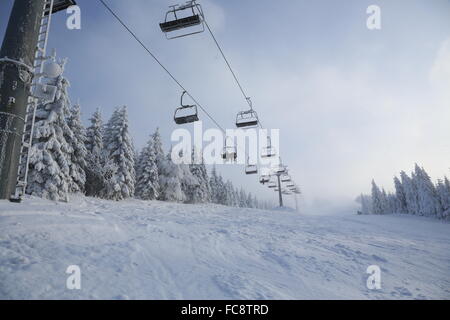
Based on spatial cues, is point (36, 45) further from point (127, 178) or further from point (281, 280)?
point (127, 178)

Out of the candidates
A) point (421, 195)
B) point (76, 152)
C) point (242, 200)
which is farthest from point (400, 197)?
point (76, 152)

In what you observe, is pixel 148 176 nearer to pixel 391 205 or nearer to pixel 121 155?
pixel 121 155

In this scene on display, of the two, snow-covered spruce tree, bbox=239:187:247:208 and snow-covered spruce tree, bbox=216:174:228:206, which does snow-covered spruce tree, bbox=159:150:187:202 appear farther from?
snow-covered spruce tree, bbox=239:187:247:208

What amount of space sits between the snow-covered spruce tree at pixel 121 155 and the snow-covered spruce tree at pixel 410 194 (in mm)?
71657

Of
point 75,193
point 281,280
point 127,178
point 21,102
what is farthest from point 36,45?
point 127,178

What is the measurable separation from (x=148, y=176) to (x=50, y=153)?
1641cm

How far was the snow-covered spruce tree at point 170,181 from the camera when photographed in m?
36.4

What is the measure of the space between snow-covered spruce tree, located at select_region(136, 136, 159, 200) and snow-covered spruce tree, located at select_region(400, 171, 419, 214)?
67.8 m

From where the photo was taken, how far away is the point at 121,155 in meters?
28.9

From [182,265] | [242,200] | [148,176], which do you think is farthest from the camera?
[242,200]

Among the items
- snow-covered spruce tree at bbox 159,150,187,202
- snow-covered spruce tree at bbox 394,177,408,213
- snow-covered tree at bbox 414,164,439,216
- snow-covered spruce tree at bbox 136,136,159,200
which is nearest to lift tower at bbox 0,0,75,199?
snow-covered spruce tree at bbox 136,136,159,200

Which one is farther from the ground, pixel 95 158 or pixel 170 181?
pixel 95 158

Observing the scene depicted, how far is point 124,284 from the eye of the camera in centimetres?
352

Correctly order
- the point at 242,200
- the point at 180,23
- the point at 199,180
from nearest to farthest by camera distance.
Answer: the point at 180,23, the point at 199,180, the point at 242,200
